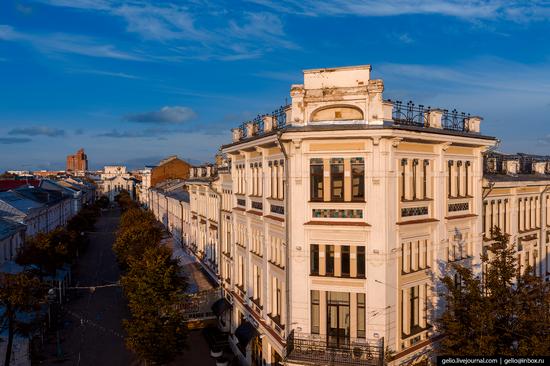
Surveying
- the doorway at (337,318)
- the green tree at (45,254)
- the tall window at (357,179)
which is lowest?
the green tree at (45,254)

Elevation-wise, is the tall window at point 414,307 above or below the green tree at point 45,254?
above

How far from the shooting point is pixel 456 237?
20.2 metres

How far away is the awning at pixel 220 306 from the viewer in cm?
2823

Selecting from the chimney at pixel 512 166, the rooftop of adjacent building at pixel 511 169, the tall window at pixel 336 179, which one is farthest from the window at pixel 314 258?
the chimney at pixel 512 166

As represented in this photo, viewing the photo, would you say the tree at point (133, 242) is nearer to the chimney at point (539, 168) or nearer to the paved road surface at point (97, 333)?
the paved road surface at point (97, 333)

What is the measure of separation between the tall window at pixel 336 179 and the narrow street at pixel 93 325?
59.7 ft

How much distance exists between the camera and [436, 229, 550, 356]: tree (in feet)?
44.2

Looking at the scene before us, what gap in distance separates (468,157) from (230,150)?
12.1m

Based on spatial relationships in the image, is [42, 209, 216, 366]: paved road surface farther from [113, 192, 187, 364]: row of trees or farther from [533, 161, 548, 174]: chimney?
[533, 161, 548, 174]: chimney

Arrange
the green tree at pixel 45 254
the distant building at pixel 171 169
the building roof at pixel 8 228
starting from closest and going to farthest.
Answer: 1. the green tree at pixel 45 254
2. the building roof at pixel 8 228
3. the distant building at pixel 171 169

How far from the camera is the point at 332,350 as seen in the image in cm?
1656

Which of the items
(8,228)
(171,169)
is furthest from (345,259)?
(171,169)

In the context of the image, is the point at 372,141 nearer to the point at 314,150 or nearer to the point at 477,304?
the point at 314,150

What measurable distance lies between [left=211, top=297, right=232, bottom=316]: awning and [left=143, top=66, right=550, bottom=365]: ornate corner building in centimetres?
758
